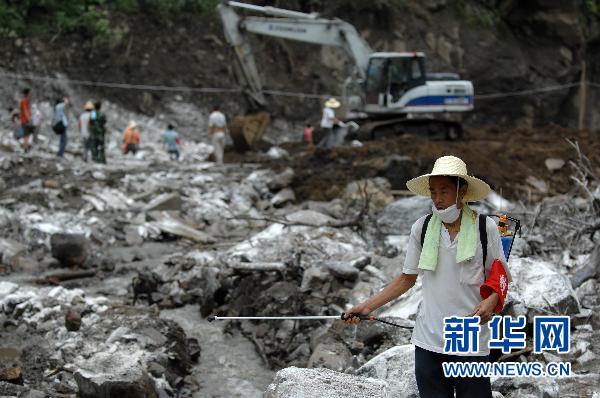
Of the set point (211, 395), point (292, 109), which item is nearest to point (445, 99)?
point (292, 109)

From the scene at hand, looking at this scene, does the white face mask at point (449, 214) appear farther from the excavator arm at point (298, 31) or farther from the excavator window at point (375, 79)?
the excavator arm at point (298, 31)

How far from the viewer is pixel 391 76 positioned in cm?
1625

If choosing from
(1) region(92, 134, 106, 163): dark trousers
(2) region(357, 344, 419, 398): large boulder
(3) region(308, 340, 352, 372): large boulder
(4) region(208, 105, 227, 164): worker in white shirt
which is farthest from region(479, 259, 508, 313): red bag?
(4) region(208, 105, 227, 164): worker in white shirt

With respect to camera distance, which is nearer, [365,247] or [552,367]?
[552,367]

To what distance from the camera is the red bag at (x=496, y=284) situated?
10.6ft

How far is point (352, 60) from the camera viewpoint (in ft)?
54.5

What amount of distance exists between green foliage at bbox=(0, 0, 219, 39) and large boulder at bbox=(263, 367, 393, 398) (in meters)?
17.4

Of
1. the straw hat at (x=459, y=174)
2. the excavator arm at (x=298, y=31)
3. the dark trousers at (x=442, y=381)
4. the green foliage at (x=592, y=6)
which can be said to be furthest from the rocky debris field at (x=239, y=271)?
the green foliage at (x=592, y=6)

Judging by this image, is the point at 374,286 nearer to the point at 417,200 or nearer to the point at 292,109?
the point at 417,200

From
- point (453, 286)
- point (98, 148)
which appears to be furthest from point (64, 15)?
point (453, 286)

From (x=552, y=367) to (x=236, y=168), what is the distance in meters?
10.5

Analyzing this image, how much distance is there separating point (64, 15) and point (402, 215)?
539 inches

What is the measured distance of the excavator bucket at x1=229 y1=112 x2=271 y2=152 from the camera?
17203 mm

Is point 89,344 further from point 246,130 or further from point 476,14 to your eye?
point 476,14
